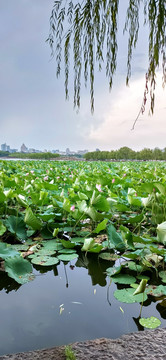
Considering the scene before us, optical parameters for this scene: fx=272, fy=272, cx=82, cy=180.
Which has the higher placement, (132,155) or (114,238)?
(132,155)

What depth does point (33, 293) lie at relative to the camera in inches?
34.7

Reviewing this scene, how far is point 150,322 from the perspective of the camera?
2.35 ft

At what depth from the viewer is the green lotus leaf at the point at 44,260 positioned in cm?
108

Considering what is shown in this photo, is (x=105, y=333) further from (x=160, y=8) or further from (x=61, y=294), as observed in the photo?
(x=160, y=8)

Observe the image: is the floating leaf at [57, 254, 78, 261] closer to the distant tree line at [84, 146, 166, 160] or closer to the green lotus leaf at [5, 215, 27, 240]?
the green lotus leaf at [5, 215, 27, 240]

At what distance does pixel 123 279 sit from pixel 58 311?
0.91ft

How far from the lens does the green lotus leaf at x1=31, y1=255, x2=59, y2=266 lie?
3.55 feet

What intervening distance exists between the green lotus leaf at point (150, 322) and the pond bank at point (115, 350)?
1.7 inches

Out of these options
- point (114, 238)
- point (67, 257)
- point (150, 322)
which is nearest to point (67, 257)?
point (67, 257)

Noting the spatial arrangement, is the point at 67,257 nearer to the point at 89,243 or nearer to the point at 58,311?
the point at 89,243

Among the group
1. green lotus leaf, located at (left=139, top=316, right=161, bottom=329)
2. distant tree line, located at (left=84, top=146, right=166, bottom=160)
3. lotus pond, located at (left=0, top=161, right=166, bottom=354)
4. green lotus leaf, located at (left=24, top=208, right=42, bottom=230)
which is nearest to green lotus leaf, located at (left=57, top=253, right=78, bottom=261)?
lotus pond, located at (left=0, top=161, right=166, bottom=354)

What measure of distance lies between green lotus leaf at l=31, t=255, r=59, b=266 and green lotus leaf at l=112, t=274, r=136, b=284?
0.25m

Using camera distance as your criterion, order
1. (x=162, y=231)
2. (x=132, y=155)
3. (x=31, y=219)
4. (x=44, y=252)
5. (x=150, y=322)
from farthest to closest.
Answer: (x=132, y=155)
(x=31, y=219)
(x=44, y=252)
(x=162, y=231)
(x=150, y=322)

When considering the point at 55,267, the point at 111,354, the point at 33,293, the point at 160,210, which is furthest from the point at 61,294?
the point at 160,210
